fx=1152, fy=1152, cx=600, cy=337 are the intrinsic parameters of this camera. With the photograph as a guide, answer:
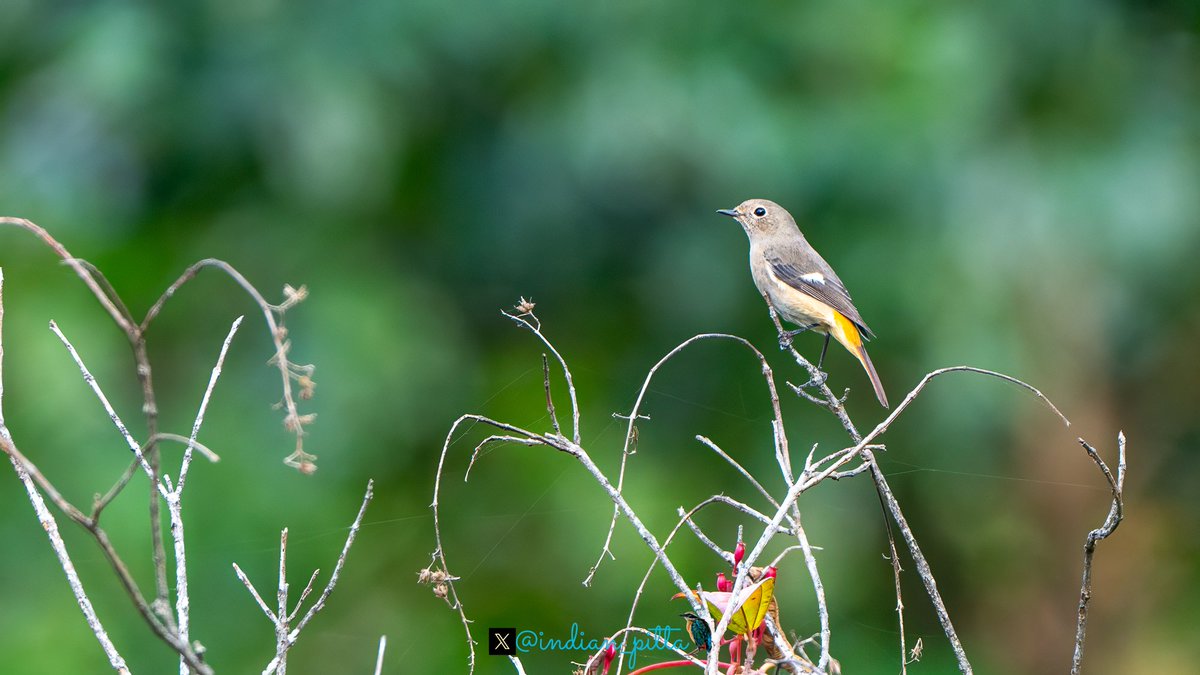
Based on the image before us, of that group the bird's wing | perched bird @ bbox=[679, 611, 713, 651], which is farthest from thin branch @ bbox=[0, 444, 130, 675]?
the bird's wing

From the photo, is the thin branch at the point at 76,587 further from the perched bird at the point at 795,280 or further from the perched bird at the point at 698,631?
the perched bird at the point at 795,280

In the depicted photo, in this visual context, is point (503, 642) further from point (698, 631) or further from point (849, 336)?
point (849, 336)

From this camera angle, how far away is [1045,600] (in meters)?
4.95

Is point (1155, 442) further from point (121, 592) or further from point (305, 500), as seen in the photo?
point (121, 592)

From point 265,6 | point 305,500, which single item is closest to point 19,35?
point 265,6

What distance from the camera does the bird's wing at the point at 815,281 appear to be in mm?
3359

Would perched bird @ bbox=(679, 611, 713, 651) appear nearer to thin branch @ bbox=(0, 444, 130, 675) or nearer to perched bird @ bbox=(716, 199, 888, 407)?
thin branch @ bbox=(0, 444, 130, 675)

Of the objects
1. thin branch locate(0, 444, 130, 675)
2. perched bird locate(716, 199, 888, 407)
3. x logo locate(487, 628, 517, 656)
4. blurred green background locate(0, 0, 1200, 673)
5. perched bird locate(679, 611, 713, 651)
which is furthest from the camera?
blurred green background locate(0, 0, 1200, 673)

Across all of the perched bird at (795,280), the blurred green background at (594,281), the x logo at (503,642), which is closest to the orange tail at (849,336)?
the perched bird at (795,280)

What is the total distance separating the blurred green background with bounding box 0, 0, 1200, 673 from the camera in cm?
429

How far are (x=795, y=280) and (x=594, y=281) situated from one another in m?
1.62

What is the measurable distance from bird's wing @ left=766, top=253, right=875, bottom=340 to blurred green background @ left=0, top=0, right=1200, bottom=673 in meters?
0.82

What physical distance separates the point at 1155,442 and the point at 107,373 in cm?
438

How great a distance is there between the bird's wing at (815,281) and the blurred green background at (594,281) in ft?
2.71
